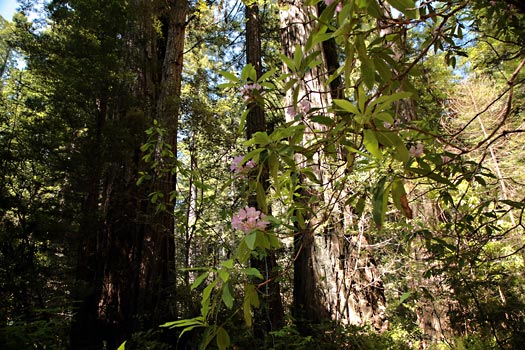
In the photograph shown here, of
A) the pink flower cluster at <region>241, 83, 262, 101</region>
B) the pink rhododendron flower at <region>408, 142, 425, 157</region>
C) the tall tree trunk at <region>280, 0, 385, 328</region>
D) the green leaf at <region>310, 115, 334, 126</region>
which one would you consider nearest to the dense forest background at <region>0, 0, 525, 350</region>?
the tall tree trunk at <region>280, 0, 385, 328</region>

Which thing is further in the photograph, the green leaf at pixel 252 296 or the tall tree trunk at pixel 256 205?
the tall tree trunk at pixel 256 205

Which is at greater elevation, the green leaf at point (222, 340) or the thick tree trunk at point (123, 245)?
the thick tree trunk at point (123, 245)

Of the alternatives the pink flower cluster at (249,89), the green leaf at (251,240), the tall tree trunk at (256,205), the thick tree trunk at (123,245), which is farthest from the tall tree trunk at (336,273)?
the green leaf at (251,240)

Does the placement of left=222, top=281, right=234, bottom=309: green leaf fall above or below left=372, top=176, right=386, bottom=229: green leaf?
below

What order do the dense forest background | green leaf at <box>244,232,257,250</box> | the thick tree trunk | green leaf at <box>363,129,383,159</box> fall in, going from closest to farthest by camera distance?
green leaf at <box>363,129,383,159</box> → green leaf at <box>244,232,257,250</box> → the dense forest background → the thick tree trunk

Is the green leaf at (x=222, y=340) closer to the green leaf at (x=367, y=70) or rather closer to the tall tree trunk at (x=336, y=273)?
the green leaf at (x=367, y=70)

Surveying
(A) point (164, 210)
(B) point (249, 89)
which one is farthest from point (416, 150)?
(A) point (164, 210)

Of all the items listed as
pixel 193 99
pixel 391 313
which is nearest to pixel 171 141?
pixel 193 99

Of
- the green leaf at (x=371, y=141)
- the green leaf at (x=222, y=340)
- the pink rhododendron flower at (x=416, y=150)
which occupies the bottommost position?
the green leaf at (x=222, y=340)

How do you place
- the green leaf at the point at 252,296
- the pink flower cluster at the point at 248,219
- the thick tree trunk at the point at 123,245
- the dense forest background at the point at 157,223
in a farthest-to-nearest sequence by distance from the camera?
the thick tree trunk at the point at 123,245 < the dense forest background at the point at 157,223 < the pink flower cluster at the point at 248,219 < the green leaf at the point at 252,296

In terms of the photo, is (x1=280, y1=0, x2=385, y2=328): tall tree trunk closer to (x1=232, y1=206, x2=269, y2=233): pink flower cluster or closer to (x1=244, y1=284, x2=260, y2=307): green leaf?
(x1=232, y1=206, x2=269, y2=233): pink flower cluster

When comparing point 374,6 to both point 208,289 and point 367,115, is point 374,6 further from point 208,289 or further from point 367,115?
point 208,289

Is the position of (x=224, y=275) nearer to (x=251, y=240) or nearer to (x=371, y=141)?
(x=251, y=240)

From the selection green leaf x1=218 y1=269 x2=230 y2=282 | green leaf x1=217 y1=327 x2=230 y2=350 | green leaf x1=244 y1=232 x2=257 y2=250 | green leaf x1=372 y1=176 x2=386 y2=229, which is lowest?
green leaf x1=217 y1=327 x2=230 y2=350
